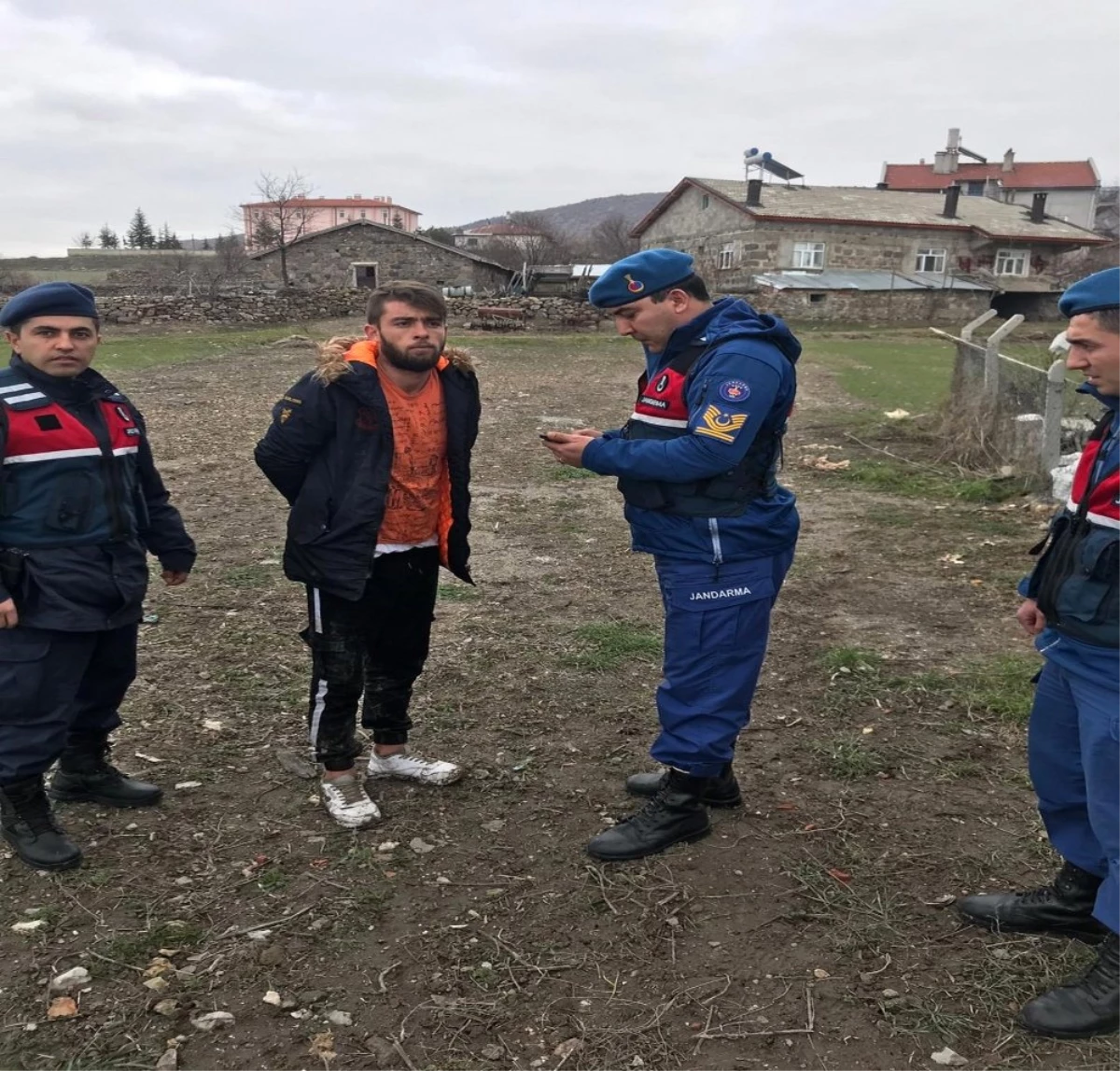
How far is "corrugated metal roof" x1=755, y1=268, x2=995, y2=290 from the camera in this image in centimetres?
3725

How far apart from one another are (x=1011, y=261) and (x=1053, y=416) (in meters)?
41.6

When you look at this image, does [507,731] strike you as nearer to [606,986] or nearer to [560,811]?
[560,811]

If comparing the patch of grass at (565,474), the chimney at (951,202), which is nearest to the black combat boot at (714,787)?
the patch of grass at (565,474)

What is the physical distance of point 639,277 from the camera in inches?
117

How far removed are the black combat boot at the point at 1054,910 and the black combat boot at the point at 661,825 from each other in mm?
913

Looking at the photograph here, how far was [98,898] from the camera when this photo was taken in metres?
2.91

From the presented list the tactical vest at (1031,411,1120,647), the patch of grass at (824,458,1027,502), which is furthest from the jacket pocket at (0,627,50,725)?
the patch of grass at (824,458,1027,502)

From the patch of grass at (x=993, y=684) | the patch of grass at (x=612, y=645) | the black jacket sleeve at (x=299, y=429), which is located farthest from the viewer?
the patch of grass at (x=612, y=645)

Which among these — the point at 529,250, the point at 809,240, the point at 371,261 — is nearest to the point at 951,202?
the point at 809,240

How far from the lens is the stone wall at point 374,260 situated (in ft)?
132

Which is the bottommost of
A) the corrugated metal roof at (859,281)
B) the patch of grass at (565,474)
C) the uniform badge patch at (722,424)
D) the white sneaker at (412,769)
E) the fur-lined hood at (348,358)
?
the white sneaker at (412,769)

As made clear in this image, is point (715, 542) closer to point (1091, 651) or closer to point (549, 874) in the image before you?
point (1091, 651)

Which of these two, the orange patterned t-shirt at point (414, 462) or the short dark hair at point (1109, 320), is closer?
the short dark hair at point (1109, 320)

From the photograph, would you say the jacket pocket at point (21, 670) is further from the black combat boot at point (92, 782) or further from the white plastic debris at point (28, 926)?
the white plastic debris at point (28, 926)
